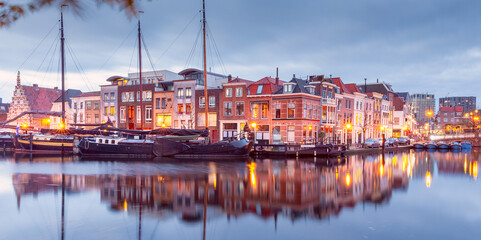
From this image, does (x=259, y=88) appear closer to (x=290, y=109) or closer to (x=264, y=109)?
(x=264, y=109)

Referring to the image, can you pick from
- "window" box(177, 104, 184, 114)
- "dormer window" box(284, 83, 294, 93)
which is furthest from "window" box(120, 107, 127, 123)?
"dormer window" box(284, 83, 294, 93)

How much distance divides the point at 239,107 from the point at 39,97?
57.2 m

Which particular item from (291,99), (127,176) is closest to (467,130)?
(291,99)

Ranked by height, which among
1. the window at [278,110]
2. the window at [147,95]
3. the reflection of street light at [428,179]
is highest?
the window at [147,95]

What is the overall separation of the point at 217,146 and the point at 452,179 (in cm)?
2432

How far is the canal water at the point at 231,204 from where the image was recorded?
1556cm

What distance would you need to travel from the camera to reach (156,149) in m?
46.5

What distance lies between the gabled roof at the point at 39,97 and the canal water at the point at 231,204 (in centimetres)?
6310

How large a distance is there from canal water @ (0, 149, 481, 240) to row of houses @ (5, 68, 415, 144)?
21.3 metres

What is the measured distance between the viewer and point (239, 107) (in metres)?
60.4

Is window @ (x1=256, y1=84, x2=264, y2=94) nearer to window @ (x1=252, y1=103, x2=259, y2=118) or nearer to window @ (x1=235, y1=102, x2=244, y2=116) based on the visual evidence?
window @ (x1=252, y1=103, x2=259, y2=118)

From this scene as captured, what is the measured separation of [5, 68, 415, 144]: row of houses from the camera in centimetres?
→ 5756

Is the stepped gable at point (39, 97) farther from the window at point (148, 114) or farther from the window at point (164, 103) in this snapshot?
the window at point (164, 103)

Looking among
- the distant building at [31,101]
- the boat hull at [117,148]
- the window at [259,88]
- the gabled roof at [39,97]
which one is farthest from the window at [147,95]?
the gabled roof at [39,97]
